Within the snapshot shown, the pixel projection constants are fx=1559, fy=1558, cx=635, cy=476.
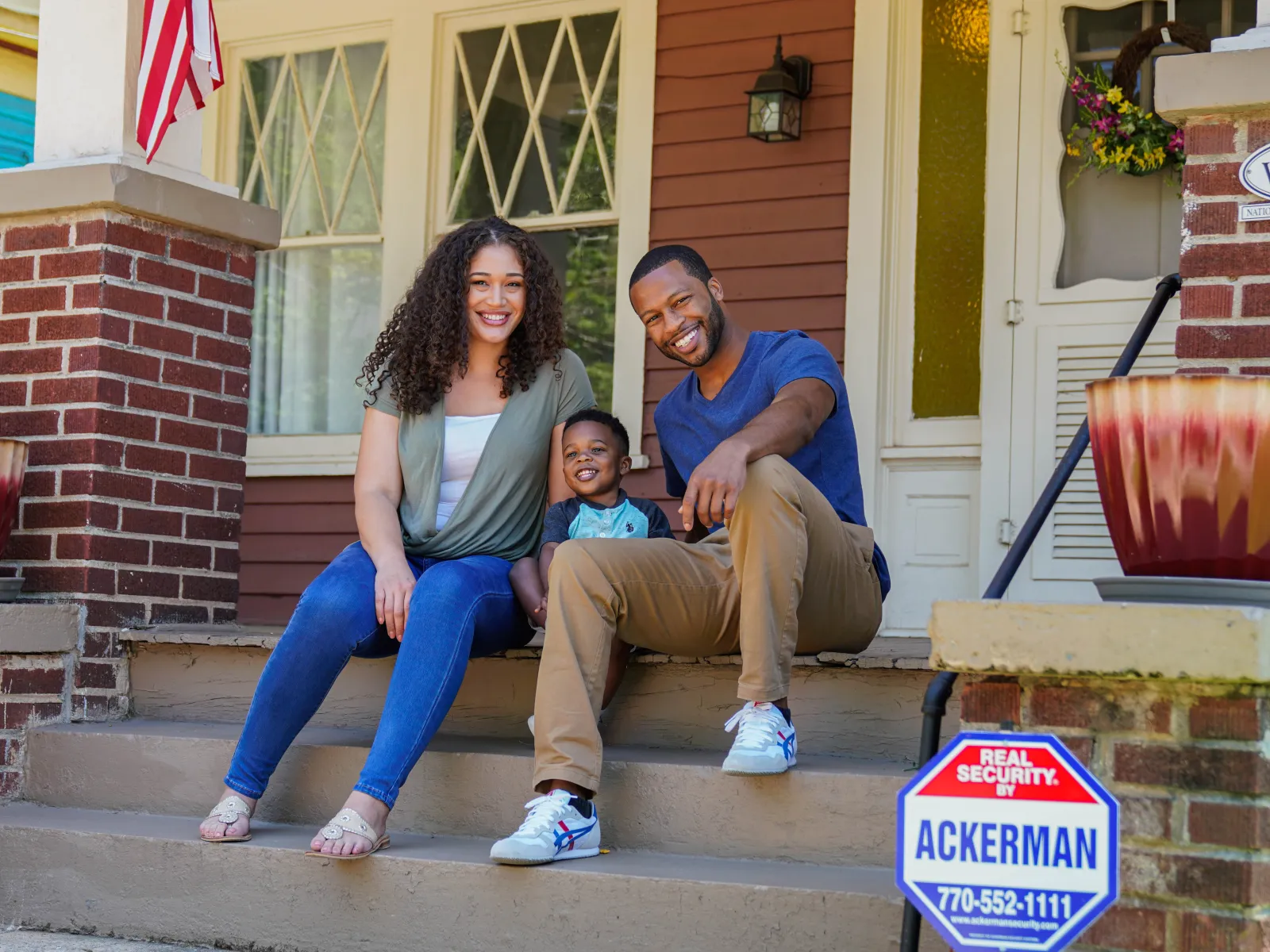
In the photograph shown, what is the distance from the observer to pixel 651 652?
3393 millimetres

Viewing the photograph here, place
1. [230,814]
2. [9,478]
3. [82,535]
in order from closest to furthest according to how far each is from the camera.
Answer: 1. [230,814]
2. [9,478]
3. [82,535]

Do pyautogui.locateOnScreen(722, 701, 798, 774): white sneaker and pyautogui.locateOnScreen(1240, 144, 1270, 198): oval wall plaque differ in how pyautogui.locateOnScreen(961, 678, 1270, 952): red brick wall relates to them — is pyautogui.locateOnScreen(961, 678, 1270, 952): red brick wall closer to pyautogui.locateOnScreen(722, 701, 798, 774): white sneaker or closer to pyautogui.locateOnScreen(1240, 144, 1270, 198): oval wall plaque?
pyautogui.locateOnScreen(722, 701, 798, 774): white sneaker

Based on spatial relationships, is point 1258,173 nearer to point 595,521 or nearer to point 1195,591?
point 1195,591

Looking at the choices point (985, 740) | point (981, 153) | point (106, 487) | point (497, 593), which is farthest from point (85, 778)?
point (981, 153)

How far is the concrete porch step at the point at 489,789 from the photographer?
288 centimetres

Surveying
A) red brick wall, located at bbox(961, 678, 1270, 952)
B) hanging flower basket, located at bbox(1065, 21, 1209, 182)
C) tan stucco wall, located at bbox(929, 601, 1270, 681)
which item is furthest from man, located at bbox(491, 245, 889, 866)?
hanging flower basket, located at bbox(1065, 21, 1209, 182)

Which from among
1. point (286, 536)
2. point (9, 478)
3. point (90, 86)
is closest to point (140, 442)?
point (9, 478)

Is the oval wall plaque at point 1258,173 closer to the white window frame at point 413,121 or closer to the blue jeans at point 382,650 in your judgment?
the blue jeans at point 382,650

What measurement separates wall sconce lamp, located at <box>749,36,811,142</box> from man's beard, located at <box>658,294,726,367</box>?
2.06 metres

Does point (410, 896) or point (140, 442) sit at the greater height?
point (140, 442)

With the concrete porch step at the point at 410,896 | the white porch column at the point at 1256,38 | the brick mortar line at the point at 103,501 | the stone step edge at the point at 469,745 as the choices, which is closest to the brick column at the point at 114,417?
the brick mortar line at the point at 103,501

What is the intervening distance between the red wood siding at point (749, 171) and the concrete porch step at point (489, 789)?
2229 mm

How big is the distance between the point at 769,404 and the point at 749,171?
2.32 meters

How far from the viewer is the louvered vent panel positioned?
4762mm
